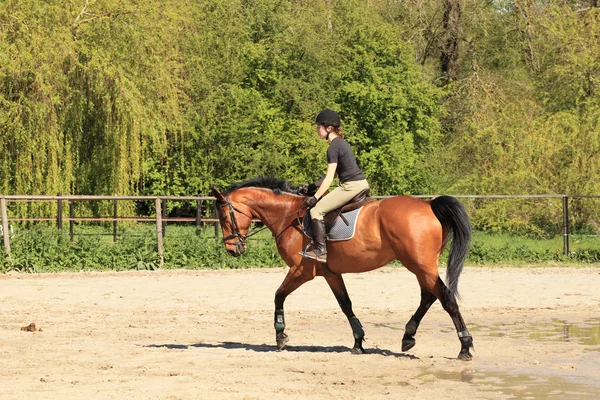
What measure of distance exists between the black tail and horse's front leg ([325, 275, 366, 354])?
108 centimetres

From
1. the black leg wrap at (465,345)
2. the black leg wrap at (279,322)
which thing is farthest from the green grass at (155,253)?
the black leg wrap at (465,345)

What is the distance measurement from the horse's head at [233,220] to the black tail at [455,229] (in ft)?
7.12

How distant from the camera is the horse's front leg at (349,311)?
10438 mm

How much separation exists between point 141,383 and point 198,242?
1254cm

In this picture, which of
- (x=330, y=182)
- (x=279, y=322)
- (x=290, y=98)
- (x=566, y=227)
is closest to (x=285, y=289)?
(x=279, y=322)

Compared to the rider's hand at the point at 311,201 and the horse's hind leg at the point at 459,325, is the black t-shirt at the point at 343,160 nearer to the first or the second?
the rider's hand at the point at 311,201

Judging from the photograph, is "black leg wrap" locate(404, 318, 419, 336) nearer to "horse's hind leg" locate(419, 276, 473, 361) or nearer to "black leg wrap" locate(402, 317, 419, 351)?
"black leg wrap" locate(402, 317, 419, 351)

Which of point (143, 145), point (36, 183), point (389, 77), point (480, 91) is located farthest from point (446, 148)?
point (36, 183)

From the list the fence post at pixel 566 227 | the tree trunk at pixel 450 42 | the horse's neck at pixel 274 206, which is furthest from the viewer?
the tree trunk at pixel 450 42

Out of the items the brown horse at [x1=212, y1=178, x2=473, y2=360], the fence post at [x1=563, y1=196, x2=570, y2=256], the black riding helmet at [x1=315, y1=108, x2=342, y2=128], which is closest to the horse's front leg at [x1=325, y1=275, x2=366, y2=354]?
the brown horse at [x1=212, y1=178, x2=473, y2=360]

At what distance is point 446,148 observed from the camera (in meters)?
36.7

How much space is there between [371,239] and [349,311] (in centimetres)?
86

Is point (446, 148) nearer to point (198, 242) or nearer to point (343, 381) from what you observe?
point (198, 242)

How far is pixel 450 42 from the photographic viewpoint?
40.1 metres
